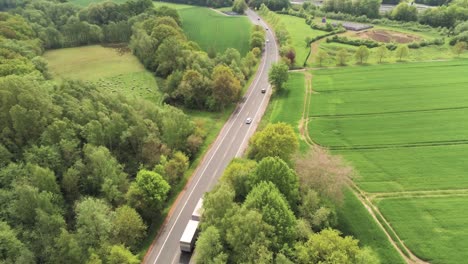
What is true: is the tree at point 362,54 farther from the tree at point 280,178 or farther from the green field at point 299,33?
the tree at point 280,178

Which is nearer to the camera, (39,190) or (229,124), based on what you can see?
(39,190)

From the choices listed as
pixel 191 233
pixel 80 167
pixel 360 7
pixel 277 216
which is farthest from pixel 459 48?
pixel 80 167

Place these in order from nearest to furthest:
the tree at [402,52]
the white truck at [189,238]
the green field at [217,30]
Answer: the white truck at [189,238] < the tree at [402,52] < the green field at [217,30]

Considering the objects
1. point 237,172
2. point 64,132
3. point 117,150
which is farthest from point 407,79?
point 64,132

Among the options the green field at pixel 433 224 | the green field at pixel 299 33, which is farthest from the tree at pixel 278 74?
the green field at pixel 433 224

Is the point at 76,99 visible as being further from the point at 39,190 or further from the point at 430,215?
the point at 430,215

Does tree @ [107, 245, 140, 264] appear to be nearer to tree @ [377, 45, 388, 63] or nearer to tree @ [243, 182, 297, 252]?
tree @ [243, 182, 297, 252]
